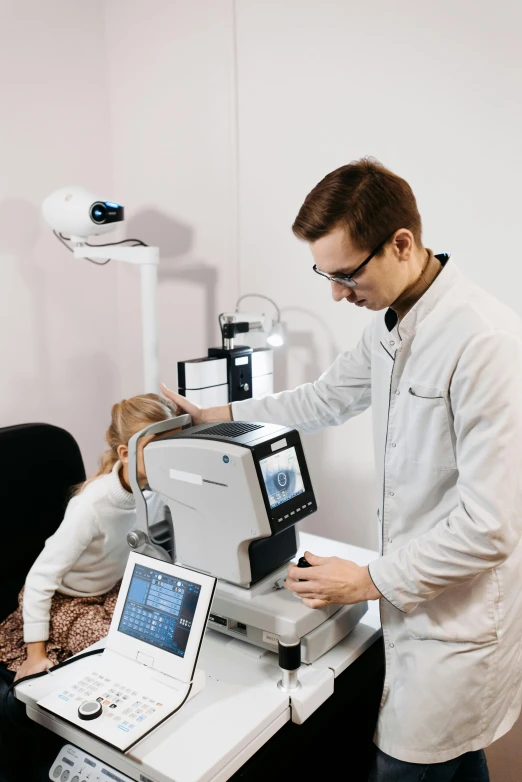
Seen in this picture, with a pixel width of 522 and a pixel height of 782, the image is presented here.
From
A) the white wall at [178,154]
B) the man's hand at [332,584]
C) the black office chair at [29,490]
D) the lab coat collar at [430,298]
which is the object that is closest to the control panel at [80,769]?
the man's hand at [332,584]

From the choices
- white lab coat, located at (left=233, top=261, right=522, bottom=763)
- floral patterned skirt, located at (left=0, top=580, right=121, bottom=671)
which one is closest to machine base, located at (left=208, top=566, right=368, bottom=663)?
white lab coat, located at (left=233, top=261, right=522, bottom=763)

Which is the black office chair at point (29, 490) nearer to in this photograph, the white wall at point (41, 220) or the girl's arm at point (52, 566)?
the girl's arm at point (52, 566)

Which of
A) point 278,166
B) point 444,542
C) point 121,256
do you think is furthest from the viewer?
point 278,166

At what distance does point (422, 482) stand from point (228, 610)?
468 millimetres

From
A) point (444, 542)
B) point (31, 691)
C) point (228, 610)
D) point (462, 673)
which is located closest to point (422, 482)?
point (444, 542)

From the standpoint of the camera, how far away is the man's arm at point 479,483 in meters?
1.04

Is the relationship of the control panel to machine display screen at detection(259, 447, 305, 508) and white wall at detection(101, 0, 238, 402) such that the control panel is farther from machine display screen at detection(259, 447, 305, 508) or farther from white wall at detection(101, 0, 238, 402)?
white wall at detection(101, 0, 238, 402)

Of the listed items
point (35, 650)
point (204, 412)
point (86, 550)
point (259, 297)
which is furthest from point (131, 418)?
point (259, 297)

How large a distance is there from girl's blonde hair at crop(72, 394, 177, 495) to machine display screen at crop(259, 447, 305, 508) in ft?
1.61

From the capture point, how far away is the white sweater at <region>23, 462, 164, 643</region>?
1.49 meters

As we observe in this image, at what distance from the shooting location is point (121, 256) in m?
2.13

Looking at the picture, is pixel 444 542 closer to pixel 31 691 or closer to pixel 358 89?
pixel 31 691

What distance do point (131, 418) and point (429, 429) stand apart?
80 cm

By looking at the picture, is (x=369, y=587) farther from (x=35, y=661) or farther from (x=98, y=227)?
(x=98, y=227)
